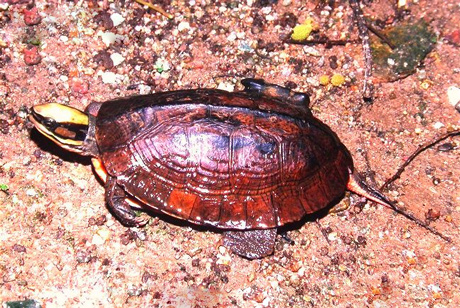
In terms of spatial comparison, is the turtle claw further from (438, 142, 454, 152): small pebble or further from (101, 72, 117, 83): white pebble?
(438, 142, 454, 152): small pebble

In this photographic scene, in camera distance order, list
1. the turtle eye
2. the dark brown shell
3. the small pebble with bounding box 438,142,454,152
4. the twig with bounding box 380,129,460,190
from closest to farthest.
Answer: the dark brown shell → the turtle eye → the twig with bounding box 380,129,460,190 → the small pebble with bounding box 438,142,454,152

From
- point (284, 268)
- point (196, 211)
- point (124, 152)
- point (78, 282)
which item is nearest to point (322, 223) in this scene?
point (284, 268)

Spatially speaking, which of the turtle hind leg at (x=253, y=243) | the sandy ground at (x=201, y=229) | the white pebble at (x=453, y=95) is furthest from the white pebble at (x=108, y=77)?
the white pebble at (x=453, y=95)

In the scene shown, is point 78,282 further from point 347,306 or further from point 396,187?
point 396,187

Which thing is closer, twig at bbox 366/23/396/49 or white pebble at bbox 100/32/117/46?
white pebble at bbox 100/32/117/46

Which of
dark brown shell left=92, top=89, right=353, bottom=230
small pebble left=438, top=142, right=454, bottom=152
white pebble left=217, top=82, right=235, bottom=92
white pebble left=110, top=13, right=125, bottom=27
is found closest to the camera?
dark brown shell left=92, top=89, right=353, bottom=230

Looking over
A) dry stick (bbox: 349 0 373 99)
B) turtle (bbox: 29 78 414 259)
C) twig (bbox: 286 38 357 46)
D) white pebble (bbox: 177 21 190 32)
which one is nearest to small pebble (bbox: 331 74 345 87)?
dry stick (bbox: 349 0 373 99)

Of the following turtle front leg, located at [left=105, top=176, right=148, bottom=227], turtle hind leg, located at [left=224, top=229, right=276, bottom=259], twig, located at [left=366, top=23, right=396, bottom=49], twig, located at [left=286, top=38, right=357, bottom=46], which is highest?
twig, located at [left=366, top=23, right=396, bottom=49]
